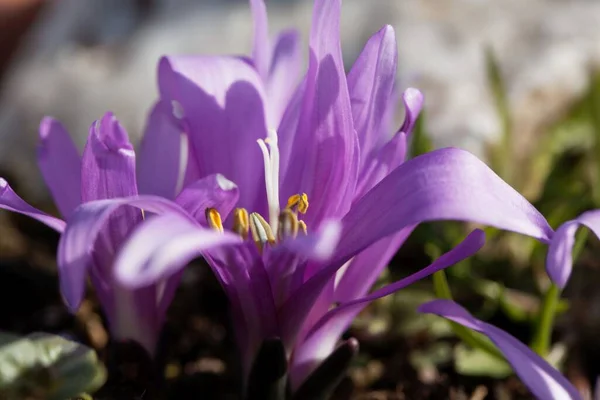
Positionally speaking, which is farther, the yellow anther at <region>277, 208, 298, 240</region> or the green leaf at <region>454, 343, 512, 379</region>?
the green leaf at <region>454, 343, 512, 379</region>

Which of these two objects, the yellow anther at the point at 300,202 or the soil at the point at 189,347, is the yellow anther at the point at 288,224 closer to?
the yellow anther at the point at 300,202

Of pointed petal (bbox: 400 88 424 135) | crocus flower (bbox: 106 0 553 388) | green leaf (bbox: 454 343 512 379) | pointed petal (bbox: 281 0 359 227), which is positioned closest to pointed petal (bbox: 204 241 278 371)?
crocus flower (bbox: 106 0 553 388)

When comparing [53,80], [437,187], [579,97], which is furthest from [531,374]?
[53,80]

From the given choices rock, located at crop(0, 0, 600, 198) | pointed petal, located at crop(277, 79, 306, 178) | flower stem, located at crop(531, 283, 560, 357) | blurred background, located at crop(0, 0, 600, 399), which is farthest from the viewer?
rock, located at crop(0, 0, 600, 198)

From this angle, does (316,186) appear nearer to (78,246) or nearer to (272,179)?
(272,179)

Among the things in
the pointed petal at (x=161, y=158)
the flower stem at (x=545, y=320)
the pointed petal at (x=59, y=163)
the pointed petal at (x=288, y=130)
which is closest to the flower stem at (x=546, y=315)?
the flower stem at (x=545, y=320)

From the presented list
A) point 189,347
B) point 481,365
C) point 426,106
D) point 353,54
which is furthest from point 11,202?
point 353,54

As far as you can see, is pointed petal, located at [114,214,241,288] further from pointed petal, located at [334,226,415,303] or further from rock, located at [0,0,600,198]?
rock, located at [0,0,600,198]
